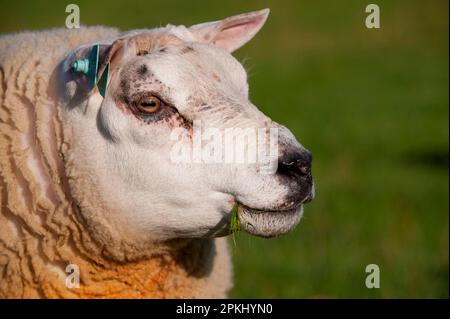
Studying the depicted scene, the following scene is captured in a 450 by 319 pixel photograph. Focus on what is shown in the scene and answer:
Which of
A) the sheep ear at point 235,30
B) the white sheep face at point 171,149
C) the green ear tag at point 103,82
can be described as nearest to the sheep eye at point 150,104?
the white sheep face at point 171,149

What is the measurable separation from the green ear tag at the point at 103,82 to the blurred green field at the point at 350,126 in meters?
1.14

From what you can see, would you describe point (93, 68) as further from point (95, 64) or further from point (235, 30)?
point (235, 30)

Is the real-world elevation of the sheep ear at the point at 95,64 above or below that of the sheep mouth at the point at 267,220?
above

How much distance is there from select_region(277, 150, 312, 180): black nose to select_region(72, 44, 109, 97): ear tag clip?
3.16 ft

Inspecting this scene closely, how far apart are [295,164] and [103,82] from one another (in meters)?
1.04

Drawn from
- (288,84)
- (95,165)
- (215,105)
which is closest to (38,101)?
(95,165)

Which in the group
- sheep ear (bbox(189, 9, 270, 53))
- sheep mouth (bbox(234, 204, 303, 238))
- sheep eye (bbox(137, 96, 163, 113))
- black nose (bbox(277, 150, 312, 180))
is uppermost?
sheep ear (bbox(189, 9, 270, 53))

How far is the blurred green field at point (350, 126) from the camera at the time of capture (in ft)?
25.6

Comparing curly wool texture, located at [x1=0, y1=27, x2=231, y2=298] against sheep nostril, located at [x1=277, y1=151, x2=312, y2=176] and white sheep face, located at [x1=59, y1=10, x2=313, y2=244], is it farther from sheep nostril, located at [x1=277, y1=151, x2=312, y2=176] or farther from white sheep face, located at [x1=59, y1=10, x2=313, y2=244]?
sheep nostril, located at [x1=277, y1=151, x2=312, y2=176]

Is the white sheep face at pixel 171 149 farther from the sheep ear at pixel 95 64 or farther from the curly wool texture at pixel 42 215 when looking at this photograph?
the curly wool texture at pixel 42 215

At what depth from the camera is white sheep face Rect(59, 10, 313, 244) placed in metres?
4.21

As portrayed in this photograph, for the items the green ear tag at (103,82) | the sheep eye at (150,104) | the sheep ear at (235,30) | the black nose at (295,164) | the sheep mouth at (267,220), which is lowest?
the sheep mouth at (267,220)

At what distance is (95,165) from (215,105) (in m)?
0.68

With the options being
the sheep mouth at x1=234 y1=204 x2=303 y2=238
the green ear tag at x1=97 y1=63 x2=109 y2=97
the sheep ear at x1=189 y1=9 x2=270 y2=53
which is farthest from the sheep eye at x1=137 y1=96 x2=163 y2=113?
the sheep ear at x1=189 y1=9 x2=270 y2=53
